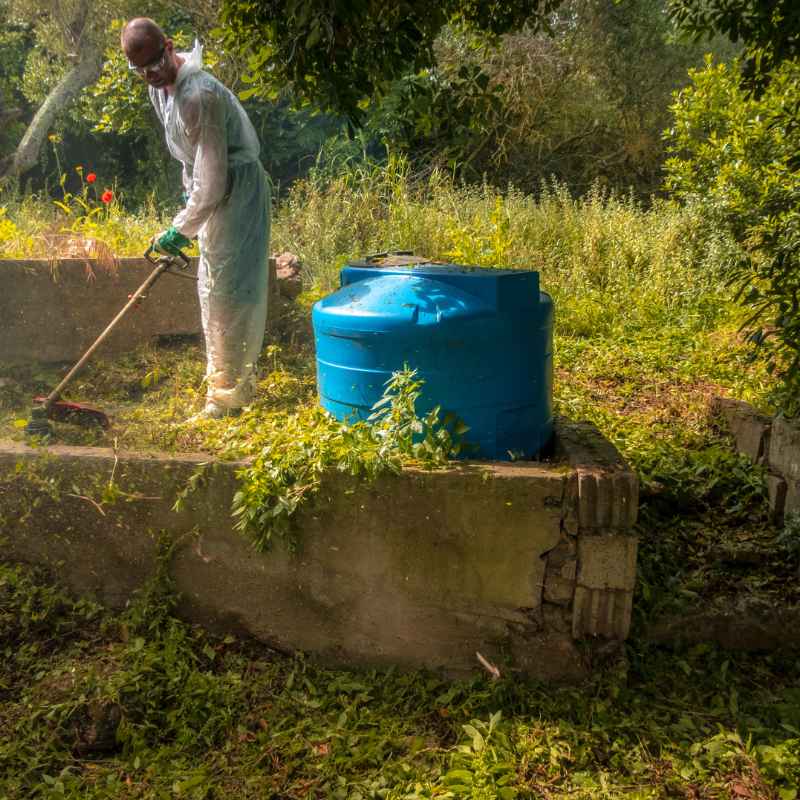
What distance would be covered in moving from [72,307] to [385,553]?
329 centimetres

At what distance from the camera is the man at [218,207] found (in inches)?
155

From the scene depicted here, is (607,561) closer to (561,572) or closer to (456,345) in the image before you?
(561,572)

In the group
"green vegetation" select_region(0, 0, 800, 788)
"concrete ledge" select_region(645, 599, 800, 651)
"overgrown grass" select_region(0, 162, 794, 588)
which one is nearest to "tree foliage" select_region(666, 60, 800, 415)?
"green vegetation" select_region(0, 0, 800, 788)

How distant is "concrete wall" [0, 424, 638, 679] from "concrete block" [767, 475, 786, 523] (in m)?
1.06

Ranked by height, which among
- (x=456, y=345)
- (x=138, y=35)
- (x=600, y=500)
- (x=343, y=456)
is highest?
(x=138, y=35)

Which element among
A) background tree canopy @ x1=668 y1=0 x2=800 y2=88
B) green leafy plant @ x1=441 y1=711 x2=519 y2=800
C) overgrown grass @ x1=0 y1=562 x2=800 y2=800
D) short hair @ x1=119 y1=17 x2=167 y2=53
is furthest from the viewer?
short hair @ x1=119 y1=17 x2=167 y2=53

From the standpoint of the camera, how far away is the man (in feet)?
12.9

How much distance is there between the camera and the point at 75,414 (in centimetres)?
407

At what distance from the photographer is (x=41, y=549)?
3.25 metres

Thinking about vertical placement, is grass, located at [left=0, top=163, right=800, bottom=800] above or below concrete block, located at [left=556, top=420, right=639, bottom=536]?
below

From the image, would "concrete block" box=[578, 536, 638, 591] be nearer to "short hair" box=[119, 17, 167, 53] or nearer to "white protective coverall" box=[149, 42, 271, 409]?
"white protective coverall" box=[149, 42, 271, 409]

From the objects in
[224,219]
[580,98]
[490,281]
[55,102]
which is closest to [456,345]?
[490,281]

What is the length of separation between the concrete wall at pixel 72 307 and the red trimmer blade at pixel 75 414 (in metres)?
1.33

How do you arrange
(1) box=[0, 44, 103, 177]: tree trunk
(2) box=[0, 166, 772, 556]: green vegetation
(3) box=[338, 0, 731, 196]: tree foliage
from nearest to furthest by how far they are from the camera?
1. (2) box=[0, 166, 772, 556]: green vegetation
2. (3) box=[338, 0, 731, 196]: tree foliage
3. (1) box=[0, 44, 103, 177]: tree trunk
